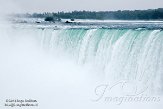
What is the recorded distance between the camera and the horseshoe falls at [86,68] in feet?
21.1

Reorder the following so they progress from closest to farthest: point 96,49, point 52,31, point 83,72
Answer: point 83,72, point 96,49, point 52,31

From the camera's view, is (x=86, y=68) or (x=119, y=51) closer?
(x=119, y=51)

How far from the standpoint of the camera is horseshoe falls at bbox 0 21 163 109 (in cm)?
644

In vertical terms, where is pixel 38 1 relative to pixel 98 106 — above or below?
above

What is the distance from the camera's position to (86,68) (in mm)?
7922

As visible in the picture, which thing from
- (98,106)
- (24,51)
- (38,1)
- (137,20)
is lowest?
(98,106)

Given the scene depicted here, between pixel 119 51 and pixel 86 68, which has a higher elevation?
pixel 119 51

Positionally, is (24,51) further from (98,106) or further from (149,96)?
(149,96)

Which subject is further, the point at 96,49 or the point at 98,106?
the point at 96,49

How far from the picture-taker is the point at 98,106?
6.26 metres

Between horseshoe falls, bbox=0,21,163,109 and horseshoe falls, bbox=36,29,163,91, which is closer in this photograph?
horseshoe falls, bbox=0,21,163,109

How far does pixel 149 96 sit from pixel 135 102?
267mm

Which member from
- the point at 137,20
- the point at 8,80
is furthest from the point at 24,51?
the point at 137,20

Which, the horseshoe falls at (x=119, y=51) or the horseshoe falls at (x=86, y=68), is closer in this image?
the horseshoe falls at (x=86, y=68)
